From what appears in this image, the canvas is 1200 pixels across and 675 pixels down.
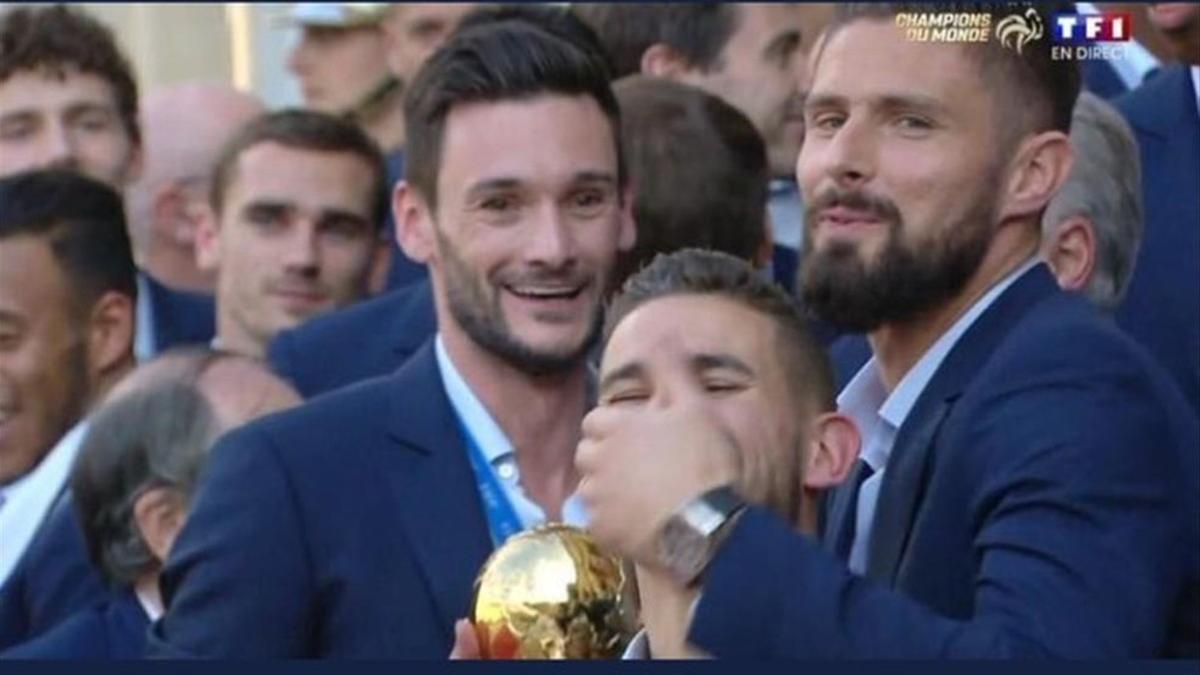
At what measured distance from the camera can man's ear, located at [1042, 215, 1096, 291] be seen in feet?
17.3

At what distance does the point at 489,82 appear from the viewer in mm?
5625

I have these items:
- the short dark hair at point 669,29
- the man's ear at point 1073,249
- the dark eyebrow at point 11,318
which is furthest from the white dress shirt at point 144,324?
the man's ear at point 1073,249

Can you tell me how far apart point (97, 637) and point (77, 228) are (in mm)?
1522

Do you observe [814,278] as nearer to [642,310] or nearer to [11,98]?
[642,310]

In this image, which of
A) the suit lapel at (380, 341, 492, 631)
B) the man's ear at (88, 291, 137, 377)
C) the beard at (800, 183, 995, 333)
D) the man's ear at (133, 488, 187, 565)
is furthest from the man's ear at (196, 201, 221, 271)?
the beard at (800, 183, 995, 333)

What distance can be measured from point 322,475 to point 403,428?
17 cm

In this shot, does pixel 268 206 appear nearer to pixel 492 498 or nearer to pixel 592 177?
pixel 592 177

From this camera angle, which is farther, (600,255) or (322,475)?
(600,255)

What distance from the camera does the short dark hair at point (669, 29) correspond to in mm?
8055

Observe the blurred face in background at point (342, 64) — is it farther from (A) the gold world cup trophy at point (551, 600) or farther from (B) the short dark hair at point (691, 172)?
(A) the gold world cup trophy at point (551, 600)

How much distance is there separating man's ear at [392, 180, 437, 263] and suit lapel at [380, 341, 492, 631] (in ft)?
1.12

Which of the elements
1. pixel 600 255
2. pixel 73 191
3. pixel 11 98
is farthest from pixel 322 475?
pixel 11 98

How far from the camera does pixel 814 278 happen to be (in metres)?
4.60

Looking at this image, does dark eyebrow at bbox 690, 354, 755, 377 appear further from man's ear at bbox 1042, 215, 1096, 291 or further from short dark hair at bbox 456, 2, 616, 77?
short dark hair at bbox 456, 2, 616, 77
